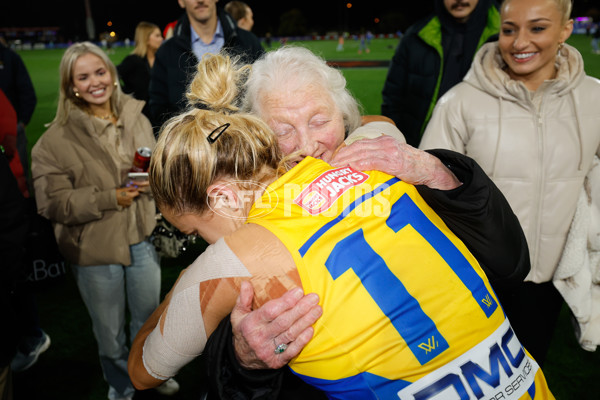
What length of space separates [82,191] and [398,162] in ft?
6.60

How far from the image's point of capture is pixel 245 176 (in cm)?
134

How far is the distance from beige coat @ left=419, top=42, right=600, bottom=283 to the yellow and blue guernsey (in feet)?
4.21

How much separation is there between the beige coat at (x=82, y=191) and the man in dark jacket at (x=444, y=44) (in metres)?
2.25

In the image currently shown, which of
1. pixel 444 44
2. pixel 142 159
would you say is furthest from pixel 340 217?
pixel 444 44

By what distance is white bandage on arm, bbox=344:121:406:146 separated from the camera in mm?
1765

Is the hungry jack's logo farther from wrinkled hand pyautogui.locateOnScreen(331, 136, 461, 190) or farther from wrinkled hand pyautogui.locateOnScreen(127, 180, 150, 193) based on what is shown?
wrinkled hand pyautogui.locateOnScreen(127, 180, 150, 193)

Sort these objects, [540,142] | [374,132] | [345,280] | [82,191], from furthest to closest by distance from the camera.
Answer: [82,191] < [540,142] < [374,132] < [345,280]

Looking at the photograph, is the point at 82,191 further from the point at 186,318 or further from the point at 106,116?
the point at 186,318

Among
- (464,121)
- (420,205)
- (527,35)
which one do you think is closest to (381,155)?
(420,205)

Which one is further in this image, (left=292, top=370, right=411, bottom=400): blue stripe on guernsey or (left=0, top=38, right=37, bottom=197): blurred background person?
(left=0, top=38, right=37, bottom=197): blurred background person

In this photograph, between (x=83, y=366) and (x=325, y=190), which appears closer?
(x=325, y=190)

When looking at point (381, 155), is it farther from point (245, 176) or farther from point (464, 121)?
point (464, 121)

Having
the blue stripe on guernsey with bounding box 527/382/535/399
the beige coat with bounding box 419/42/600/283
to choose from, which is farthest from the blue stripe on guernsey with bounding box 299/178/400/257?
the beige coat with bounding box 419/42/600/283

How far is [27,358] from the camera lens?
130 inches
